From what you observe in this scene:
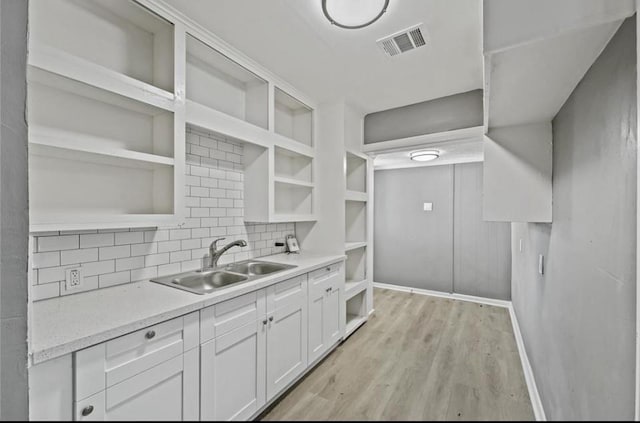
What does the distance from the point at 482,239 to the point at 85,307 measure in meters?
4.06

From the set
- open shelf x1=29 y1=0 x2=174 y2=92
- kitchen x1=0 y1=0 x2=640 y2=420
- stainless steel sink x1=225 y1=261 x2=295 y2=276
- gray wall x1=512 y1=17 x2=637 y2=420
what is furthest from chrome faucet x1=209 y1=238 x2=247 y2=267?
gray wall x1=512 y1=17 x2=637 y2=420

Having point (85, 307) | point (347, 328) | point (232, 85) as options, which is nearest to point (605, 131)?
point (85, 307)

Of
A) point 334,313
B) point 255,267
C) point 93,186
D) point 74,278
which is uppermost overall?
point 93,186

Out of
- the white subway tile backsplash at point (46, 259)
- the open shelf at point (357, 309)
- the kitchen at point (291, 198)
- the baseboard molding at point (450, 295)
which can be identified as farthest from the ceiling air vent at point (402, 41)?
Result: the baseboard molding at point (450, 295)

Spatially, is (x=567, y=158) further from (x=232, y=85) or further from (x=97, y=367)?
(x=232, y=85)

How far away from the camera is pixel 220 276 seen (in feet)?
6.08

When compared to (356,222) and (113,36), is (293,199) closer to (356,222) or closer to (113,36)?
(356,222)

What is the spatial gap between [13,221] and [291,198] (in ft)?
7.71

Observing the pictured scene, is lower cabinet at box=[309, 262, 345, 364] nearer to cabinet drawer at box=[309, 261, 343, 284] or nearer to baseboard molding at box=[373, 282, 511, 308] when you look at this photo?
cabinet drawer at box=[309, 261, 343, 284]

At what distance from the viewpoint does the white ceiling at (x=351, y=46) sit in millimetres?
1467

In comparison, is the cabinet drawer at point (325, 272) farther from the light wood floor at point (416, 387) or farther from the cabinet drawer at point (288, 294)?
the light wood floor at point (416, 387)

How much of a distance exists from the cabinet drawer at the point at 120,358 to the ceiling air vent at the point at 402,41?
6.03 feet

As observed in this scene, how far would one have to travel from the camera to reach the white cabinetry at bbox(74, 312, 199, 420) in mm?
328

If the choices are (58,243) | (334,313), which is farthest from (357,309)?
(58,243)
